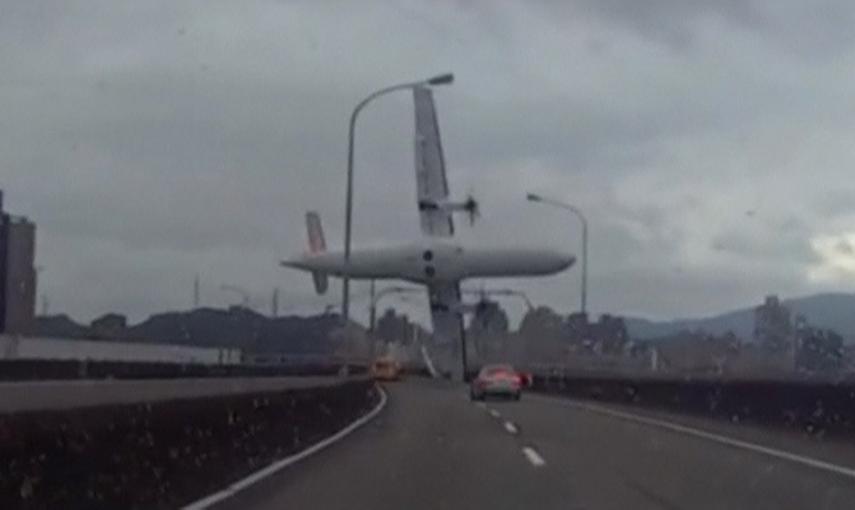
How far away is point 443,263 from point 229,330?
1720 centimetres

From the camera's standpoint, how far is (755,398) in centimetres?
3919

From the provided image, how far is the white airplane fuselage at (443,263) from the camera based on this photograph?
319 feet

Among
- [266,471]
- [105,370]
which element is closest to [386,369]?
[105,370]

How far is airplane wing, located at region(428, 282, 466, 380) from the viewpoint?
342 feet

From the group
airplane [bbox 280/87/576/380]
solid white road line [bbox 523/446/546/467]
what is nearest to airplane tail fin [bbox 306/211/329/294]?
airplane [bbox 280/87/576/380]

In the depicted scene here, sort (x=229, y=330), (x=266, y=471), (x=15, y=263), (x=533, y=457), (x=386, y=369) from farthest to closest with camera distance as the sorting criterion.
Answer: (x=386, y=369)
(x=229, y=330)
(x=15, y=263)
(x=533, y=457)
(x=266, y=471)

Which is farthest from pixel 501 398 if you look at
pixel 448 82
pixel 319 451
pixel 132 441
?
pixel 132 441

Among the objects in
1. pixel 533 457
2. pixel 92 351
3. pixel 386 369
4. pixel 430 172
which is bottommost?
pixel 533 457

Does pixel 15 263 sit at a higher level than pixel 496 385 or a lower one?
higher

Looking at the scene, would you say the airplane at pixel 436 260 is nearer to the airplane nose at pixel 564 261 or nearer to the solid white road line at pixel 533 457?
the airplane nose at pixel 564 261

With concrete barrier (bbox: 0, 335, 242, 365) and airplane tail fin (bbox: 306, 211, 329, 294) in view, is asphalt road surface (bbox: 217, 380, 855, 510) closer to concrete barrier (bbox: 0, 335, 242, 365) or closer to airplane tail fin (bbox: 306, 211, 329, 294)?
concrete barrier (bbox: 0, 335, 242, 365)

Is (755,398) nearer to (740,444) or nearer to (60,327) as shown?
(740,444)

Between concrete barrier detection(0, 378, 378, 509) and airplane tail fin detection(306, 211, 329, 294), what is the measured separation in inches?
2737

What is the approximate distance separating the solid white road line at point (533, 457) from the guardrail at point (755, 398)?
23.7ft
